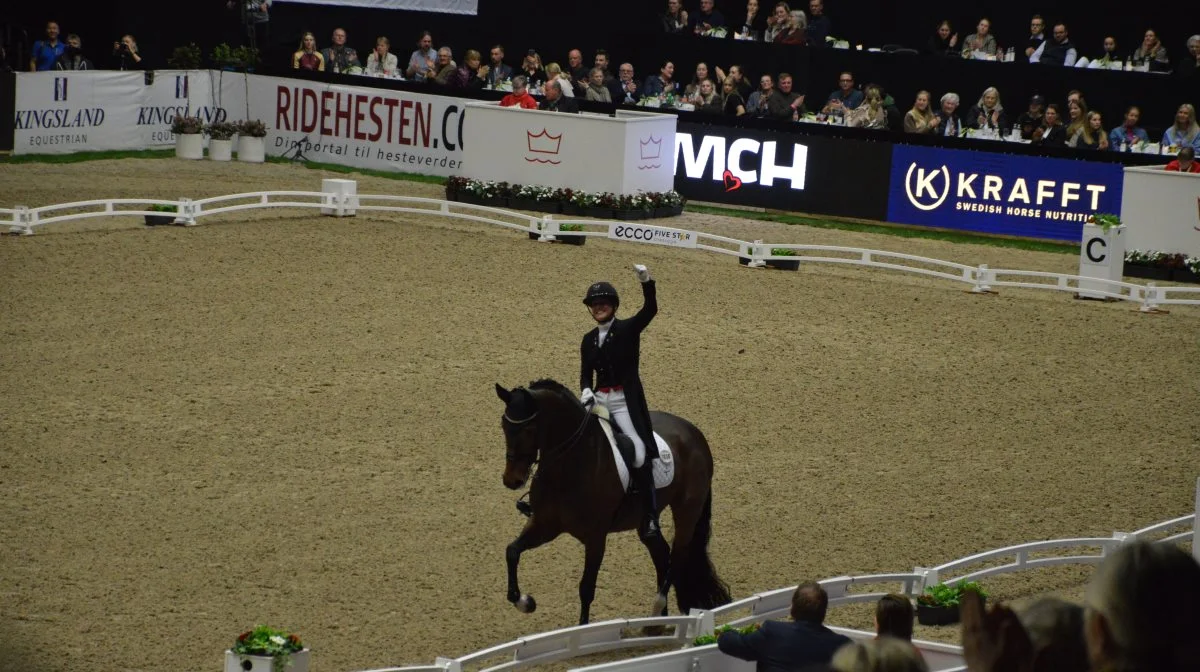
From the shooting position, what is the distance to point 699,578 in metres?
10.9

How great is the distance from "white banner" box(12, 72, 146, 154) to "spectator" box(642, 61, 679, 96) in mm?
9873

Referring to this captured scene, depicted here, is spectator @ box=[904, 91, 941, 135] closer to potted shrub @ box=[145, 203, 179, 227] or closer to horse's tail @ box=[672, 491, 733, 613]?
potted shrub @ box=[145, 203, 179, 227]

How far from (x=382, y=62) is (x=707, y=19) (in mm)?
6516

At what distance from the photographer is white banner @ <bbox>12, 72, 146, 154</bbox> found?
29266mm

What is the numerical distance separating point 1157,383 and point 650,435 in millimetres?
9190

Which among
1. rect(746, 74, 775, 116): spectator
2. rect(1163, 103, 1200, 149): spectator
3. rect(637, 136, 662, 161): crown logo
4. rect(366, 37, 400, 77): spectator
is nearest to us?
rect(1163, 103, 1200, 149): spectator

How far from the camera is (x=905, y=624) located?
6.75 m

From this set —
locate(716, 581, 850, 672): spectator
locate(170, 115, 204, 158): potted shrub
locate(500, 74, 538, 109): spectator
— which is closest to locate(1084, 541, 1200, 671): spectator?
locate(716, 581, 850, 672): spectator

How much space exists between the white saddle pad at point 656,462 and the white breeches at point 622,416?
0.27ft

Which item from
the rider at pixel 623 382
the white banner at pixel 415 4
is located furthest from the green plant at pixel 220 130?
the rider at pixel 623 382

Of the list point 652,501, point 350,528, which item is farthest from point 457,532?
point 652,501

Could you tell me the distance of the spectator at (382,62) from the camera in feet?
104

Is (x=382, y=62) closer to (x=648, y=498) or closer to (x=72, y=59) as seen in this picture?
(x=72, y=59)

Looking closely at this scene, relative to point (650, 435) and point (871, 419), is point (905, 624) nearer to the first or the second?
point (650, 435)
